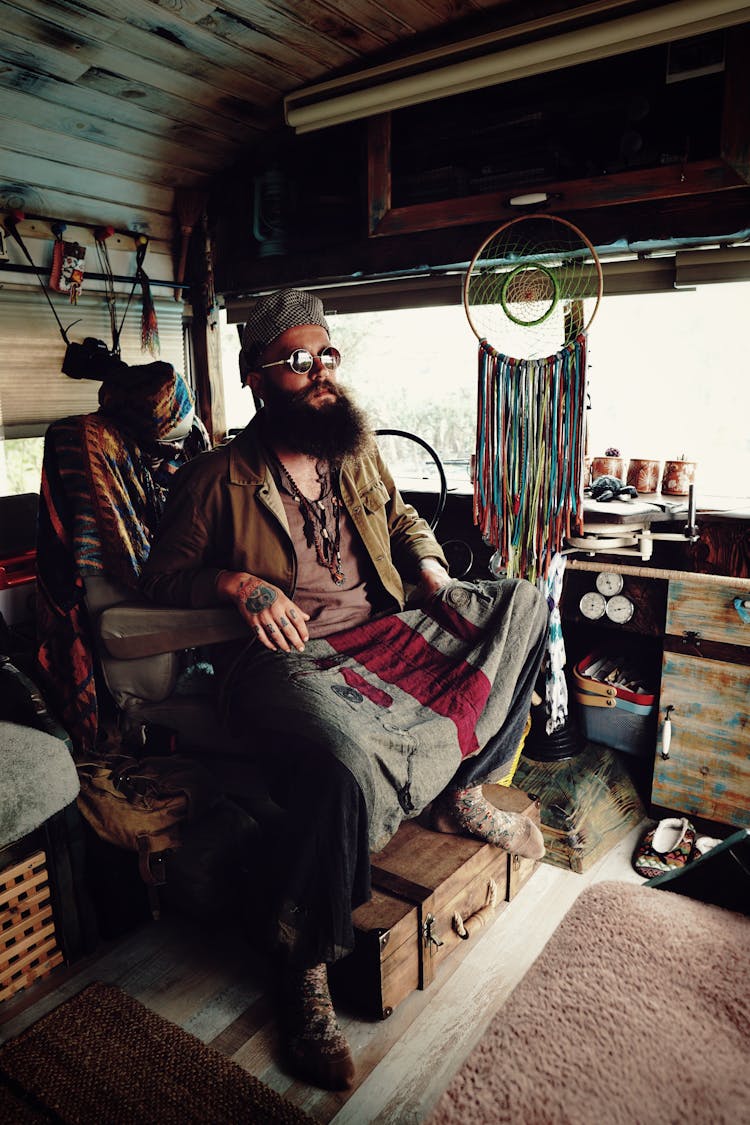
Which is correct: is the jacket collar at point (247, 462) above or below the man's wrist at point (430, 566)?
above

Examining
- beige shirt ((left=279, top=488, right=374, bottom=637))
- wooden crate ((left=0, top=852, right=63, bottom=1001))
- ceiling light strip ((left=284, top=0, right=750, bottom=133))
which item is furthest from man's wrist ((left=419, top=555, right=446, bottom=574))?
ceiling light strip ((left=284, top=0, right=750, bottom=133))

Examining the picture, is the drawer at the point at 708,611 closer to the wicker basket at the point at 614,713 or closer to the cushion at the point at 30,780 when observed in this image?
the wicker basket at the point at 614,713

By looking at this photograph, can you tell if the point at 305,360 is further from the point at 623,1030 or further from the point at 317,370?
the point at 623,1030

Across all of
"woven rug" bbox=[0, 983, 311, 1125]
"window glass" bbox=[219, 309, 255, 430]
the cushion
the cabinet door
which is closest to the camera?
"woven rug" bbox=[0, 983, 311, 1125]

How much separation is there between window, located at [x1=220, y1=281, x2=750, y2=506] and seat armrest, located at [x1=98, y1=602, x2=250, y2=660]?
2.94ft

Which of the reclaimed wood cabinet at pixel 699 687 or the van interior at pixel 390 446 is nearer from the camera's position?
the van interior at pixel 390 446

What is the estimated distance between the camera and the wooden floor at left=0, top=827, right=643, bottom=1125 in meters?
1.74

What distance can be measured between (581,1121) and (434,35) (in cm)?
295

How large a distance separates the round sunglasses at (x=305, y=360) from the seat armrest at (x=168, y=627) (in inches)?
31.1

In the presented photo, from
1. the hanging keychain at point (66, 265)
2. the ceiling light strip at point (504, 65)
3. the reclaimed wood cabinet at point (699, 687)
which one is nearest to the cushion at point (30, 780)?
the reclaimed wood cabinet at point (699, 687)

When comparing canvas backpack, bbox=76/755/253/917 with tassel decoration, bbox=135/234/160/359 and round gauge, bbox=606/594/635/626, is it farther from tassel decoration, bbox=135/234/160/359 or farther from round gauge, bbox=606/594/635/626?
tassel decoration, bbox=135/234/160/359

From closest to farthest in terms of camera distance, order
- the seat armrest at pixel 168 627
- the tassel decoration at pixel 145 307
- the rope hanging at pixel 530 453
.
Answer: the seat armrest at pixel 168 627 < the rope hanging at pixel 530 453 < the tassel decoration at pixel 145 307

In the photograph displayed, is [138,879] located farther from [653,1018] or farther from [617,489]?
[617,489]

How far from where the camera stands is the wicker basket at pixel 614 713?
283 centimetres
